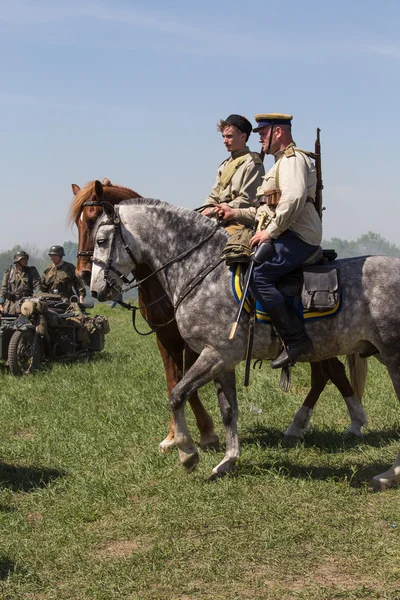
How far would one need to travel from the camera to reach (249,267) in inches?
269

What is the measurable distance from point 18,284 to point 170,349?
9.03 meters

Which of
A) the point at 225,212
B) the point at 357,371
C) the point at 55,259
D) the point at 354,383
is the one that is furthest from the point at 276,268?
the point at 55,259

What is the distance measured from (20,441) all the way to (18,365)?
17.2 ft

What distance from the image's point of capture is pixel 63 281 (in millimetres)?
16297

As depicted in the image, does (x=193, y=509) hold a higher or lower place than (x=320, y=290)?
lower

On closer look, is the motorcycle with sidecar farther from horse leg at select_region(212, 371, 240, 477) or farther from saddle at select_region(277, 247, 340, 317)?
saddle at select_region(277, 247, 340, 317)

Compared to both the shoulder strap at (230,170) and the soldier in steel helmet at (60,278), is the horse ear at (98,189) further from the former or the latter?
the soldier in steel helmet at (60,278)

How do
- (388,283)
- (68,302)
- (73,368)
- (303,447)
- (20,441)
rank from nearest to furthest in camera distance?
(388,283) → (303,447) → (20,441) → (73,368) → (68,302)

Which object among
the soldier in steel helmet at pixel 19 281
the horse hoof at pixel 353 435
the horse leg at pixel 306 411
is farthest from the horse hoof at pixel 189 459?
the soldier in steel helmet at pixel 19 281

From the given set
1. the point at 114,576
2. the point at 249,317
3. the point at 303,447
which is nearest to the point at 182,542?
the point at 114,576

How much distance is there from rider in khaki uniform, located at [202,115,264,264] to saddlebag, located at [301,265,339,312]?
3.88ft

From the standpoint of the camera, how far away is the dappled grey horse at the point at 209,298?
6762mm

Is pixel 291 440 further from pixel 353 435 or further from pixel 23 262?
pixel 23 262

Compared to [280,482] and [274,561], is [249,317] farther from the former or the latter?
[274,561]
